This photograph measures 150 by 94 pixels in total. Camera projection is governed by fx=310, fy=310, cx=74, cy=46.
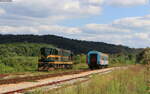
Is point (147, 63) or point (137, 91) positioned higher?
point (147, 63)

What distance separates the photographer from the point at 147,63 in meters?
12.4

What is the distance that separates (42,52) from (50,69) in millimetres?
2961

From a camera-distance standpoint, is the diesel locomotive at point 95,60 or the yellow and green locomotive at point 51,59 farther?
the diesel locomotive at point 95,60

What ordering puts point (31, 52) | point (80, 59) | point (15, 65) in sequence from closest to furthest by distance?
point (15, 65)
point (80, 59)
point (31, 52)

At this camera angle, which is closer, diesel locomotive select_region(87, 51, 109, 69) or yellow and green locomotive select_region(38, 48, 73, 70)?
yellow and green locomotive select_region(38, 48, 73, 70)

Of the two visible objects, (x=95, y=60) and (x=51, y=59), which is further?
(x=95, y=60)

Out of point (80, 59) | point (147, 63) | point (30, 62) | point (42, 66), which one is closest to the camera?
point (147, 63)

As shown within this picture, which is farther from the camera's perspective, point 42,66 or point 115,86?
point 42,66

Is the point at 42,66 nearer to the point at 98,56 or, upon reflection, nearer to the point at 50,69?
the point at 50,69

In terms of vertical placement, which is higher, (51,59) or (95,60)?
(51,59)

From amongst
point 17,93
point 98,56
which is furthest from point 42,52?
point 17,93

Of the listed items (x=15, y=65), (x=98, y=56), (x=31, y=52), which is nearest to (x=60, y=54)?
(x=15, y=65)

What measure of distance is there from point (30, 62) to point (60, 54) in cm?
798

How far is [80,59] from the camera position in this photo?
82.7 meters
